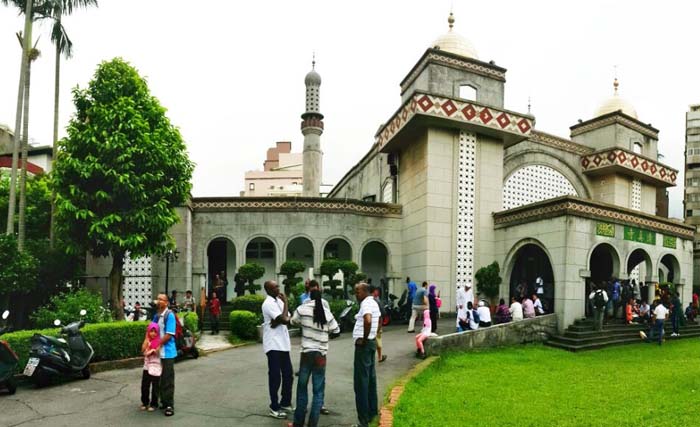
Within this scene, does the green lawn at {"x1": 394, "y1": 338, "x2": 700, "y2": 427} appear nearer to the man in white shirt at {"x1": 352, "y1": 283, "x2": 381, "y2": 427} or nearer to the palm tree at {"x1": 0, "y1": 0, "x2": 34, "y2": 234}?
the man in white shirt at {"x1": 352, "y1": 283, "x2": 381, "y2": 427}

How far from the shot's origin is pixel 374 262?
2397 centimetres

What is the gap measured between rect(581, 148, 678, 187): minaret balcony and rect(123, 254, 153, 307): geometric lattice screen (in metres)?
20.7

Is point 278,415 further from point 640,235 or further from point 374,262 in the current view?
point 374,262

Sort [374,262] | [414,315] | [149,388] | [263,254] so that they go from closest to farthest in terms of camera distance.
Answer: [149,388] → [414,315] → [263,254] → [374,262]

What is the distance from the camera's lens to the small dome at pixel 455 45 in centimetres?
2166

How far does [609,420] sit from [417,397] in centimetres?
252

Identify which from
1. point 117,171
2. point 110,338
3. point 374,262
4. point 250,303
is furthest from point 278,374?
point 374,262

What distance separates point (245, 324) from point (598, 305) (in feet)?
32.3

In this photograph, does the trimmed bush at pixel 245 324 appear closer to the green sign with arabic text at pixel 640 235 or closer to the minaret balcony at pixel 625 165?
the green sign with arabic text at pixel 640 235

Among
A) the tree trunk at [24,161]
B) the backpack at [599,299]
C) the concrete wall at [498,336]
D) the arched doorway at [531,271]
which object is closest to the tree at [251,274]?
the tree trunk at [24,161]

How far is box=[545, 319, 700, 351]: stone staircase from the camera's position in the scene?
14500mm

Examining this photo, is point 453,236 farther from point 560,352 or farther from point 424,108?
point 560,352

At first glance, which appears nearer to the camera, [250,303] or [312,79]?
[250,303]

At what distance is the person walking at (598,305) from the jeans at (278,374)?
36.2 feet
